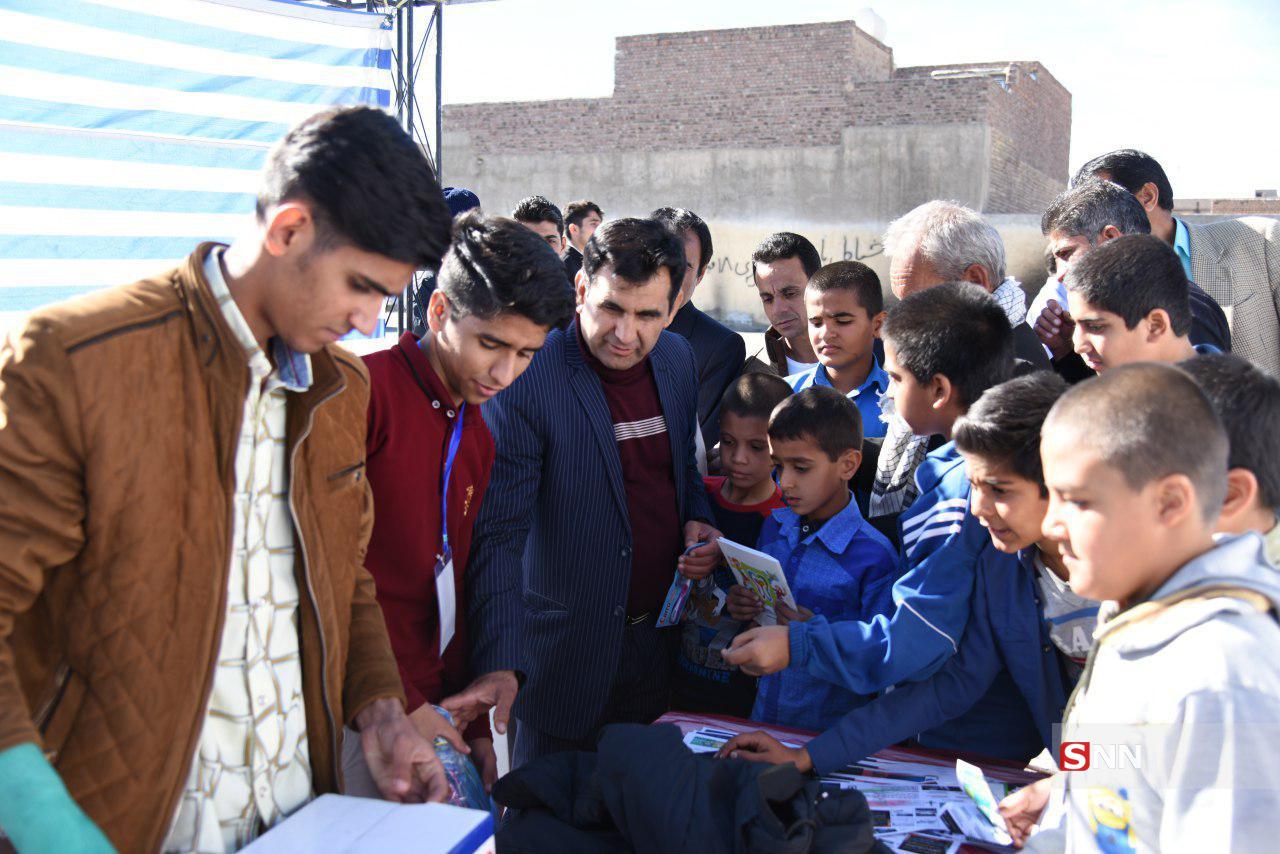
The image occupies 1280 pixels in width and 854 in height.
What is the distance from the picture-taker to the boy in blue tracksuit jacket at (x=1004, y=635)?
186 cm

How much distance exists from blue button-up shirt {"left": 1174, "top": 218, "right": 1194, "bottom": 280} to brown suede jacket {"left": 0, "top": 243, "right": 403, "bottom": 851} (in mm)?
3660

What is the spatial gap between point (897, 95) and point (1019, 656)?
1756 centimetres

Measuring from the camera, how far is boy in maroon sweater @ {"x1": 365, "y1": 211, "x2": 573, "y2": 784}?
1.91 meters

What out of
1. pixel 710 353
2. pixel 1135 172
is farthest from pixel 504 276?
pixel 1135 172

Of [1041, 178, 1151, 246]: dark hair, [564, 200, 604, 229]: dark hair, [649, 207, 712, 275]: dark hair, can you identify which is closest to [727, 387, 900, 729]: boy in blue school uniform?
[1041, 178, 1151, 246]: dark hair

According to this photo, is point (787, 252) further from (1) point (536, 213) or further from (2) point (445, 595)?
(1) point (536, 213)

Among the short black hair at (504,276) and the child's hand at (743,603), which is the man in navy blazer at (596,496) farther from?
the short black hair at (504,276)

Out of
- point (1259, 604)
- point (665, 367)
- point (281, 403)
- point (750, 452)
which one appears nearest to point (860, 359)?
point (750, 452)

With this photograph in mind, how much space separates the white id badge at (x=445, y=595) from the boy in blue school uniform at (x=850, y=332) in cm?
160

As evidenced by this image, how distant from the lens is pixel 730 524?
9.65 feet

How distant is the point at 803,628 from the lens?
211 centimetres

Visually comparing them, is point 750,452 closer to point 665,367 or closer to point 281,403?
point 665,367

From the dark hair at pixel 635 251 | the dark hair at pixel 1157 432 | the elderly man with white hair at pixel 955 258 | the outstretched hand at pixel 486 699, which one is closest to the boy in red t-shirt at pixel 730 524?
the dark hair at pixel 635 251

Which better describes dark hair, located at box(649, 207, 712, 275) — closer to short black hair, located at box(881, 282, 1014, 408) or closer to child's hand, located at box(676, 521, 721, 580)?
short black hair, located at box(881, 282, 1014, 408)
